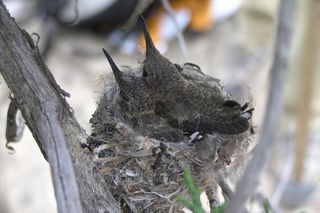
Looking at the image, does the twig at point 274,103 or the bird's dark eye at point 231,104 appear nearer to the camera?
the twig at point 274,103

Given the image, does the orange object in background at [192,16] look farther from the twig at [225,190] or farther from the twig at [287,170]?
the twig at [225,190]

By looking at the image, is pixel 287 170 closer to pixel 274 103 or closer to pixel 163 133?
pixel 163 133

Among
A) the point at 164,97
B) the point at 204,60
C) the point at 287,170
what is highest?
the point at 204,60

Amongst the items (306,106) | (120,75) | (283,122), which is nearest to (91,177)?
(120,75)

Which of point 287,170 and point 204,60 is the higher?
point 204,60

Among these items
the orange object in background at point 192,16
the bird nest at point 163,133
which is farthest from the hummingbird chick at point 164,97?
the orange object in background at point 192,16

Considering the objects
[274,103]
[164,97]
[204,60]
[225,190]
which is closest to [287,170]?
[204,60]
